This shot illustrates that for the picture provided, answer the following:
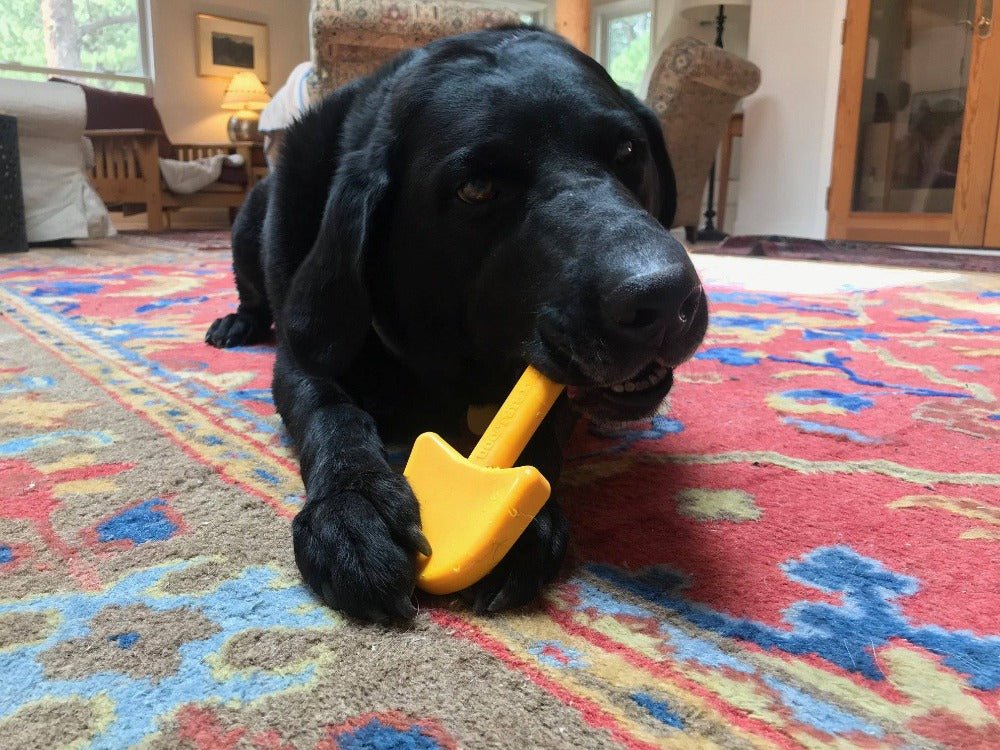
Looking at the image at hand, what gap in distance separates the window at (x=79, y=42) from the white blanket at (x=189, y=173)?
2.31 m

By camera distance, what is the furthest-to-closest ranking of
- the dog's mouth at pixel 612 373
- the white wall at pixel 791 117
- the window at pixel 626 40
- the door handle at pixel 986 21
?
the window at pixel 626 40 < the white wall at pixel 791 117 < the door handle at pixel 986 21 < the dog's mouth at pixel 612 373

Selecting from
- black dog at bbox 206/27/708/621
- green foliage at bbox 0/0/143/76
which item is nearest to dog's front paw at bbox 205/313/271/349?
black dog at bbox 206/27/708/621

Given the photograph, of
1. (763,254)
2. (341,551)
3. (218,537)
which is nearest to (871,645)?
(341,551)

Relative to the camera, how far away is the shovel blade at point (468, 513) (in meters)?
0.66

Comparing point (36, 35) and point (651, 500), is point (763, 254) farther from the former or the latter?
point (36, 35)

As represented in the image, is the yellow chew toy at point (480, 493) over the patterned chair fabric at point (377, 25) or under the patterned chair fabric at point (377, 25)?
under

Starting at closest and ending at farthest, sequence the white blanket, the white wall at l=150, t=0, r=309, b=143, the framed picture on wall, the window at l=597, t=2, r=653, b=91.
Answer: the white blanket → the white wall at l=150, t=0, r=309, b=143 → the framed picture on wall → the window at l=597, t=2, r=653, b=91

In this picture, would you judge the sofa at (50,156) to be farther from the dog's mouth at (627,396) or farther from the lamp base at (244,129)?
the dog's mouth at (627,396)

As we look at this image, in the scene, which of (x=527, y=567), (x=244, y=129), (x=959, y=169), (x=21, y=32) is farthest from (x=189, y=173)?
(x=527, y=567)

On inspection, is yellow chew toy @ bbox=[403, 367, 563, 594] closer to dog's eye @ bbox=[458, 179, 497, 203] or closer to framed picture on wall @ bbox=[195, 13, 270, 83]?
dog's eye @ bbox=[458, 179, 497, 203]

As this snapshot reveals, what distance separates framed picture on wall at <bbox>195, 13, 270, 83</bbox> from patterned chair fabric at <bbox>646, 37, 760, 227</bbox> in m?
6.06

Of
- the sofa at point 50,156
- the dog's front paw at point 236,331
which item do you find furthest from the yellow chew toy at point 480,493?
the sofa at point 50,156

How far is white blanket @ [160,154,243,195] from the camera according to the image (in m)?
6.87

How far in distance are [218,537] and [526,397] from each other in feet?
1.20
